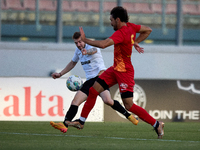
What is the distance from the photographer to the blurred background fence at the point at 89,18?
1430 cm

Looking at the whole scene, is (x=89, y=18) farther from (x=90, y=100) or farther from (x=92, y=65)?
(x=90, y=100)

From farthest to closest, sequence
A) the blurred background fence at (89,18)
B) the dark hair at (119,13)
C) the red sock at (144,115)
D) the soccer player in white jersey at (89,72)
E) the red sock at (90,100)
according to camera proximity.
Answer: the blurred background fence at (89,18) → the soccer player in white jersey at (89,72) → the red sock at (90,100) → the red sock at (144,115) → the dark hair at (119,13)

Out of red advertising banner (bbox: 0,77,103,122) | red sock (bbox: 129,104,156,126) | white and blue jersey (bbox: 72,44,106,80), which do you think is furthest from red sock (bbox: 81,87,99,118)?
red advertising banner (bbox: 0,77,103,122)

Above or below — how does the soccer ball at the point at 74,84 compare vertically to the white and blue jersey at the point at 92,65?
below

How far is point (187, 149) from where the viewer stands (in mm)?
5188

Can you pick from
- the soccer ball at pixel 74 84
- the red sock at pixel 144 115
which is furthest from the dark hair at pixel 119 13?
the soccer ball at pixel 74 84

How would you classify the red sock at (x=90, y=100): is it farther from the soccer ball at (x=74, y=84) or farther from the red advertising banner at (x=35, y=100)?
the red advertising banner at (x=35, y=100)

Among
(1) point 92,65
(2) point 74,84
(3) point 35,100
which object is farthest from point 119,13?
(3) point 35,100

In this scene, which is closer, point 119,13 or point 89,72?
point 119,13

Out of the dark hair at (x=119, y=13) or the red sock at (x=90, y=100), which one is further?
the red sock at (x=90, y=100)

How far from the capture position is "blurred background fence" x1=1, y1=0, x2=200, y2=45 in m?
14.3

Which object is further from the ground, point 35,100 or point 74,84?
point 74,84

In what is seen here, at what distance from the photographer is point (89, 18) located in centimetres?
1497

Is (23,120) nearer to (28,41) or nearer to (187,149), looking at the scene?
(28,41)
